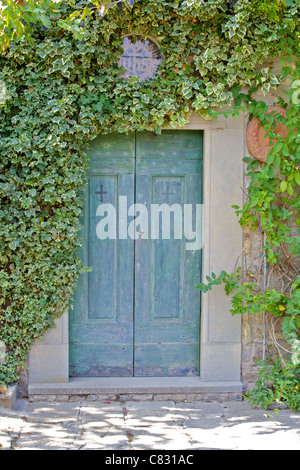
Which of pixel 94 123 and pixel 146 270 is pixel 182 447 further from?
pixel 94 123

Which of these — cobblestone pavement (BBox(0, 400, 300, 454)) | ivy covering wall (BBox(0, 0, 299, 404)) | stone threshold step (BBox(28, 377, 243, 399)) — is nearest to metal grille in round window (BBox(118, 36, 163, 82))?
ivy covering wall (BBox(0, 0, 299, 404))

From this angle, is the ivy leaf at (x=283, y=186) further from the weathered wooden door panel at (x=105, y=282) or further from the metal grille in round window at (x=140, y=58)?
the metal grille in round window at (x=140, y=58)

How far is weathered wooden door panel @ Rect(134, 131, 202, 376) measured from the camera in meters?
4.89

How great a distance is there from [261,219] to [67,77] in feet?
6.53

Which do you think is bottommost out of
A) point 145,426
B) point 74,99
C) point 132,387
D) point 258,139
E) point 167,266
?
point 145,426

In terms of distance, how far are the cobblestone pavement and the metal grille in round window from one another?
282 cm

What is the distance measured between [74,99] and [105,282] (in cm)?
160

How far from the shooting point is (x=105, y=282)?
491cm

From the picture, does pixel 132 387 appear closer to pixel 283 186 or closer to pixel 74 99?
pixel 283 186

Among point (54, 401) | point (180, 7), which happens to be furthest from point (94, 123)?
point (54, 401)

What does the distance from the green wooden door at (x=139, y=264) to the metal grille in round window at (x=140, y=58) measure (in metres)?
0.52

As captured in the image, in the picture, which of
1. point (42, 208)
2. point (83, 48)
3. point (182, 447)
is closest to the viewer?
point (182, 447)

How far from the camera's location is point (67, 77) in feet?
14.9

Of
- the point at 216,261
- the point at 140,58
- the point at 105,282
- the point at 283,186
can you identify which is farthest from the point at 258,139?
the point at 105,282
